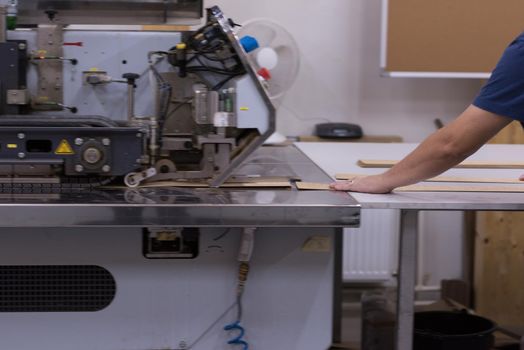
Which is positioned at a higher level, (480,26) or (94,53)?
(480,26)

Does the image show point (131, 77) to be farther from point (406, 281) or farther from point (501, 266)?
point (501, 266)

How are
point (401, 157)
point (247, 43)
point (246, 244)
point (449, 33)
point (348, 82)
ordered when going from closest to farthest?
point (246, 244)
point (247, 43)
point (401, 157)
point (449, 33)
point (348, 82)

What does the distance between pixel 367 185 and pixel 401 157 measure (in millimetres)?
653

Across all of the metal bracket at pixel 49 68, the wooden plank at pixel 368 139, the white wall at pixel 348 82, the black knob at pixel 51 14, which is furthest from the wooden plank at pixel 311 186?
the white wall at pixel 348 82

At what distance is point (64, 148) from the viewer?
166 cm

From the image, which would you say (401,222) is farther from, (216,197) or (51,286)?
(51,286)

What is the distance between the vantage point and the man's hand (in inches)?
68.0

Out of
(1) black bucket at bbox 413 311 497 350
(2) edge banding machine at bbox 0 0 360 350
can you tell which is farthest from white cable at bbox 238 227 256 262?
(1) black bucket at bbox 413 311 497 350

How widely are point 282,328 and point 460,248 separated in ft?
7.14

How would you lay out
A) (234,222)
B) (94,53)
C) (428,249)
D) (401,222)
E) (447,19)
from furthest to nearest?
1. (428,249)
2. (447,19)
3. (94,53)
4. (401,222)
5. (234,222)

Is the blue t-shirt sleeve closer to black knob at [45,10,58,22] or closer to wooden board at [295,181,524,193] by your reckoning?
wooden board at [295,181,524,193]

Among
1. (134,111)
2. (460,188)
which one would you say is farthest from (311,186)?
(134,111)

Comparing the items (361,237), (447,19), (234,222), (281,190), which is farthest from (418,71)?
(234,222)

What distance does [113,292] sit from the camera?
170cm
